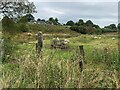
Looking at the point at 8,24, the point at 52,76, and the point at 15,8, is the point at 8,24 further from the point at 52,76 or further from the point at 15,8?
the point at 52,76

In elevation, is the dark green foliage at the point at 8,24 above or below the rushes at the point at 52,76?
above

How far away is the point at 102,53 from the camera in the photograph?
11.9 meters

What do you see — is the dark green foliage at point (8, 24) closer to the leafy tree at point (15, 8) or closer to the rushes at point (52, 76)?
the leafy tree at point (15, 8)

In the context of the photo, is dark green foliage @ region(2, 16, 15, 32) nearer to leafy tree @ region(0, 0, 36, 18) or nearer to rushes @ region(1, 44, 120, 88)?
leafy tree @ region(0, 0, 36, 18)

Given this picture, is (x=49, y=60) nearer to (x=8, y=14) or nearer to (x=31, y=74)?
(x=31, y=74)

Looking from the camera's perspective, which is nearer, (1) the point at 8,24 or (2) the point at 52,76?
(2) the point at 52,76

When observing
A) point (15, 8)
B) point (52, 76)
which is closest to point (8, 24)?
point (15, 8)

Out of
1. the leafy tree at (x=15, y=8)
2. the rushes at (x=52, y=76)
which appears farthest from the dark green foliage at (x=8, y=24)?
the rushes at (x=52, y=76)

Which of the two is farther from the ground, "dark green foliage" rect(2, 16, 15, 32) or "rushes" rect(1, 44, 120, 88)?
"dark green foliage" rect(2, 16, 15, 32)

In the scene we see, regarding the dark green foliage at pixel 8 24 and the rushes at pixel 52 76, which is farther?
the dark green foliage at pixel 8 24

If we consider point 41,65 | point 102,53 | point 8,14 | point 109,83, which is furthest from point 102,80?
point 8,14

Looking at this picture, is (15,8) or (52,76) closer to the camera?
(52,76)

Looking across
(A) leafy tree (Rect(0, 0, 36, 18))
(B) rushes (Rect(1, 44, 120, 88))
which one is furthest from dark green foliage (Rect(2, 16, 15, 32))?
(B) rushes (Rect(1, 44, 120, 88))

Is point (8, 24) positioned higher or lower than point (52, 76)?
higher
